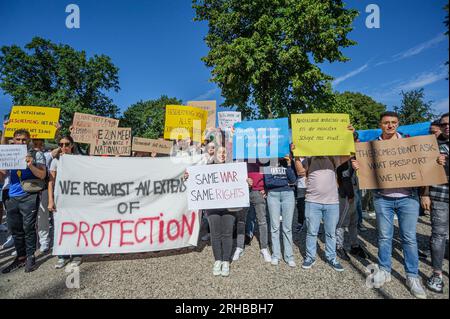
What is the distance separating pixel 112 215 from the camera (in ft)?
13.2

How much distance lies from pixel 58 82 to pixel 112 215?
1276 inches

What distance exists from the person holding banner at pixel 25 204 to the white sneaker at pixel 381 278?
5.22 metres

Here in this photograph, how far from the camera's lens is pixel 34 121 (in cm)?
493

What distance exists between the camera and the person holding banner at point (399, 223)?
3.11m

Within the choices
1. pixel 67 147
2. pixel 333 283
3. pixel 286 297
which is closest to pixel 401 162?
pixel 333 283

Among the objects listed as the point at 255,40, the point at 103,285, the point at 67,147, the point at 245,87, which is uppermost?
the point at 255,40

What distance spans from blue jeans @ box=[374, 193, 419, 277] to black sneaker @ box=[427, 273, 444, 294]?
16 cm

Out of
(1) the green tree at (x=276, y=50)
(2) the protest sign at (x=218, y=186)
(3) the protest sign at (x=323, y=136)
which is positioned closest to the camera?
(3) the protest sign at (x=323, y=136)

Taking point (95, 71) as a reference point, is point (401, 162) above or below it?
below

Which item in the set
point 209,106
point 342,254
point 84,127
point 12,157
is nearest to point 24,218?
point 12,157

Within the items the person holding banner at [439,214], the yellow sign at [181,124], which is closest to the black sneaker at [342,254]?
the person holding banner at [439,214]

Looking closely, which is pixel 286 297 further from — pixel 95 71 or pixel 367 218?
pixel 95 71

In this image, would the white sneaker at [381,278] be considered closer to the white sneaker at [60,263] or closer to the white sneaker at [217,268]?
the white sneaker at [217,268]

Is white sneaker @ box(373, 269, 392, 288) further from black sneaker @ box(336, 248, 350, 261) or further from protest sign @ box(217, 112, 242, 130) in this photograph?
protest sign @ box(217, 112, 242, 130)
